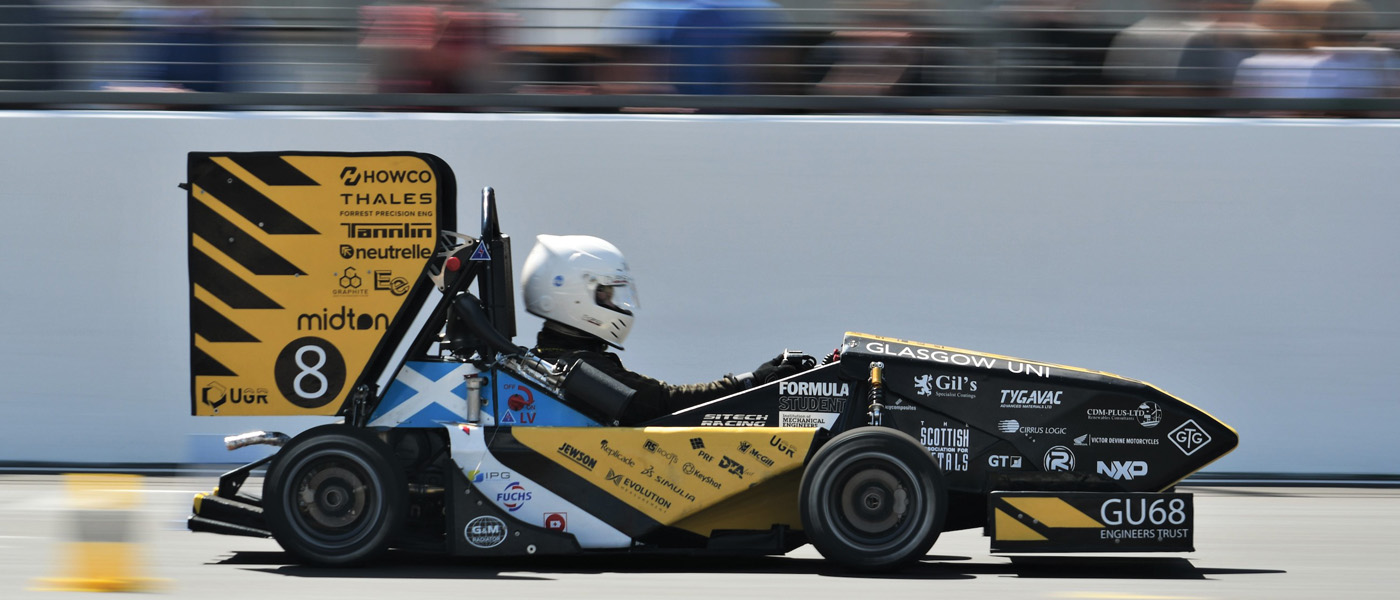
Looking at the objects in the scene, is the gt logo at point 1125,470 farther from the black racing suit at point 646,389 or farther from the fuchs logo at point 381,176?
the fuchs logo at point 381,176

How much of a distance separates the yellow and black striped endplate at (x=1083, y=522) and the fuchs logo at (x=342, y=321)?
2.41 meters

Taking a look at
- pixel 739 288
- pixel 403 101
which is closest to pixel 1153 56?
pixel 739 288

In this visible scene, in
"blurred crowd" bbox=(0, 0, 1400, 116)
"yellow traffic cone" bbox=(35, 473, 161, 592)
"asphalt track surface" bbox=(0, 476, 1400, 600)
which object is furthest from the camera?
"blurred crowd" bbox=(0, 0, 1400, 116)

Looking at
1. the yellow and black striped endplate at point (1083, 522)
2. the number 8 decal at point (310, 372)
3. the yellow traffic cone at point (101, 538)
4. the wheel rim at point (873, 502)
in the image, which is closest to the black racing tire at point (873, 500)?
the wheel rim at point (873, 502)

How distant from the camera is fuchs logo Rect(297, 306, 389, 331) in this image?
19.4ft

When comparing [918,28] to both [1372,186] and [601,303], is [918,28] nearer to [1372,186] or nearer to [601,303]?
[1372,186]

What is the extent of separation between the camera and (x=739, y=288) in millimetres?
9164

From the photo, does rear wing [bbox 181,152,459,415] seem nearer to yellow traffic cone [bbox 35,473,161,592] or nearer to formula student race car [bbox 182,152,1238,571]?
formula student race car [bbox 182,152,1238,571]

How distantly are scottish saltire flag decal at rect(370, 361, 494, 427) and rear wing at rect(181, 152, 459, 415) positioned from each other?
0.12 metres

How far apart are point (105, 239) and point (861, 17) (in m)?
4.71

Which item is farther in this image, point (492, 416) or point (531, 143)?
point (531, 143)

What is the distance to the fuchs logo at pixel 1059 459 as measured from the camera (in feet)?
18.9

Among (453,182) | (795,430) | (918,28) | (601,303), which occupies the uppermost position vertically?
(918,28)

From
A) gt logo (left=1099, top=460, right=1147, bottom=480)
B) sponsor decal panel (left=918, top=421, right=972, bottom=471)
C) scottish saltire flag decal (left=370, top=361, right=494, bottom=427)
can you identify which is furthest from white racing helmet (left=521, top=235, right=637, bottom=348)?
gt logo (left=1099, top=460, right=1147, bottom=480)
